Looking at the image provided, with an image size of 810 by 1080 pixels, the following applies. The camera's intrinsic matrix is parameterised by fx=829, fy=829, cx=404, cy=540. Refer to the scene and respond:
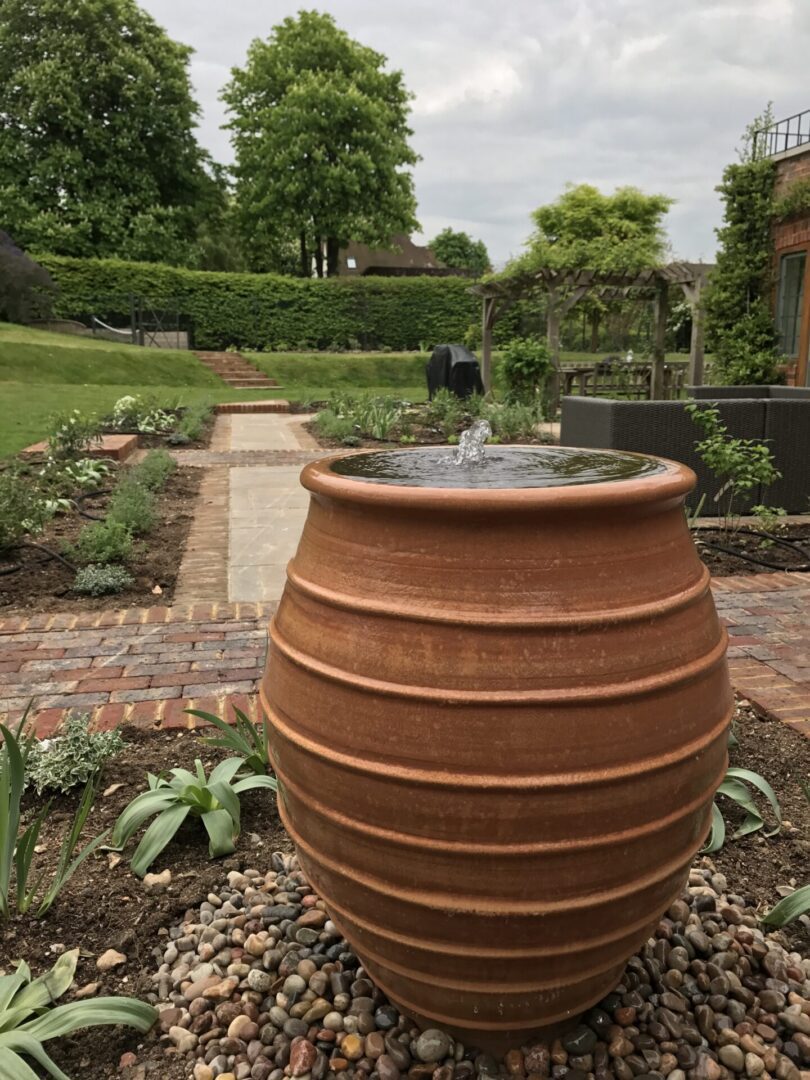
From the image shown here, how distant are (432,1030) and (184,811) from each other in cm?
89

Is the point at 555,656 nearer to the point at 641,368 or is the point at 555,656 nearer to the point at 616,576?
the point at 616,576

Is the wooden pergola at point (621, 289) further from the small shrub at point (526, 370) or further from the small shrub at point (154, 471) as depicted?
the small shrub at point (154, 471)

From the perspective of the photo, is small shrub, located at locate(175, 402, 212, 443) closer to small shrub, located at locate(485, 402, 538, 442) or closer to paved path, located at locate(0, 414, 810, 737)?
small shrub, located at locate(485, 402, 538, 442)

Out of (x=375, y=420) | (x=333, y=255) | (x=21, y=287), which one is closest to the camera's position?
(x=375, y=420)

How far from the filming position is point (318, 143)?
3262 cm

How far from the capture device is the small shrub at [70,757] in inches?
98.8

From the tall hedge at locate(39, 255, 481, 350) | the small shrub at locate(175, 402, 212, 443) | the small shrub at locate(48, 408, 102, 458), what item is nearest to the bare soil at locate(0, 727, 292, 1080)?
the small shrub at locate(48, 408, 102, 458)

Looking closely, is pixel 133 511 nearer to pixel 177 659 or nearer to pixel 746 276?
pixel 177 659

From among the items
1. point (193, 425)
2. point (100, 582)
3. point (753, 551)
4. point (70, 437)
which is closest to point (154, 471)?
point (70, 437)

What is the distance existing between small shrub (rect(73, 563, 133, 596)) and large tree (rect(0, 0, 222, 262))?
93.7 ft

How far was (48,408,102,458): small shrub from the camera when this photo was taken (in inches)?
313

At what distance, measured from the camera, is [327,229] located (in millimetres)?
33656

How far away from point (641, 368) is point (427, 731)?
18259mm

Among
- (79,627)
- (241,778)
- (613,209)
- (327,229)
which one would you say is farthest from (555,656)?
(613,209)
